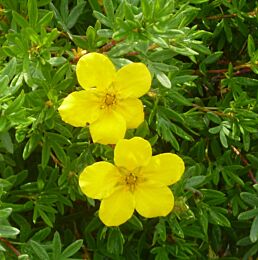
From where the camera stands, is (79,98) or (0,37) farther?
(0,37)

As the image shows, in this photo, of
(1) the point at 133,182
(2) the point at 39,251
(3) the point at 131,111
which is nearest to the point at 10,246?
(2) the point at 39,251

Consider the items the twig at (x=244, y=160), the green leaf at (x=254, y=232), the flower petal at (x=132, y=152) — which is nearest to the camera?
the flower petal at (x=132, y=152)

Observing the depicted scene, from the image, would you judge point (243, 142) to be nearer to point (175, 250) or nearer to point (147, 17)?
point (175, 250)

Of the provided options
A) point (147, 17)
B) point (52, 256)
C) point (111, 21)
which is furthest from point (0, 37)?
point (52, 256)

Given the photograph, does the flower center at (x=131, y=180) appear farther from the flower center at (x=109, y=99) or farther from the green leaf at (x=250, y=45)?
the green leaf at (x=250, y=45)

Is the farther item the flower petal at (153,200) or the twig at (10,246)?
the twig at (10,246)

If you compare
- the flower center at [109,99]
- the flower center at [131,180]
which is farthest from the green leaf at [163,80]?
the flower center at [131,180]

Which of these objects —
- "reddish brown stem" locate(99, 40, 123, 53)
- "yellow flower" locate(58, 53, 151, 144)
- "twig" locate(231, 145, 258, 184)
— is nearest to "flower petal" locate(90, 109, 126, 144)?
"yellow flower" locate(58, 53, 151, 144)
